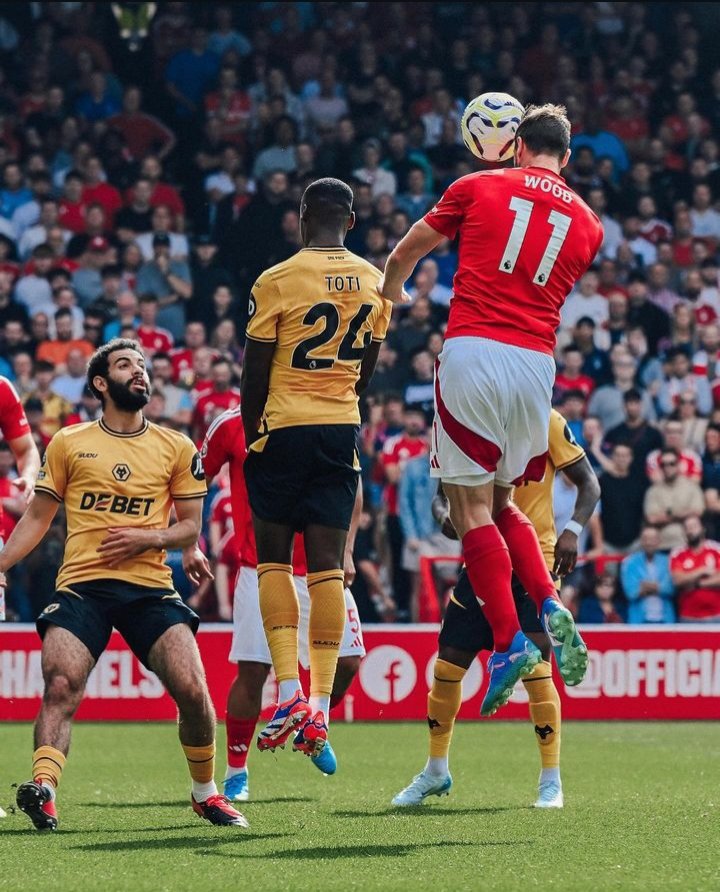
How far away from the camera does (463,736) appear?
12984 millimetres

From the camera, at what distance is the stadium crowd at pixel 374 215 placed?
1664cm

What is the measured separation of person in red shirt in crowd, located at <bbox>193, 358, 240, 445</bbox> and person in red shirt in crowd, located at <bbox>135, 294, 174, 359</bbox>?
1.46 meters

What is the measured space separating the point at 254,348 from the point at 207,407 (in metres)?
9.04

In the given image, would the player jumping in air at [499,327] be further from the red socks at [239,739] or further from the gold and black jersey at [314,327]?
the red socks at [239,739]

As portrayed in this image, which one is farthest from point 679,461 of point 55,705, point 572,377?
point 55,705

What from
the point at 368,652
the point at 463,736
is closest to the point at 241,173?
the point at 368,652

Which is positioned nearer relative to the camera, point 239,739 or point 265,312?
point 265,312

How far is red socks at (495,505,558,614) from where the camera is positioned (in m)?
7.41

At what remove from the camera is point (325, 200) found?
754 cm

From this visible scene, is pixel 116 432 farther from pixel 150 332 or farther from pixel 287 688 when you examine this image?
pixel 150 332

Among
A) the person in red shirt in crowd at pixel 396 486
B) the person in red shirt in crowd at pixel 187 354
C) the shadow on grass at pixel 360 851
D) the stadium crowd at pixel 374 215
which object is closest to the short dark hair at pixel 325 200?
the shadow on grass at pixel 360 851

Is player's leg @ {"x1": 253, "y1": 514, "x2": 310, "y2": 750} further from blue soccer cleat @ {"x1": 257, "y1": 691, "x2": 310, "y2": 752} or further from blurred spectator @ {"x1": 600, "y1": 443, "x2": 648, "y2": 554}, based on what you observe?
blurred spectator @ {"x1": 600, "y1": 443, "x2": 648, "y2": 554}

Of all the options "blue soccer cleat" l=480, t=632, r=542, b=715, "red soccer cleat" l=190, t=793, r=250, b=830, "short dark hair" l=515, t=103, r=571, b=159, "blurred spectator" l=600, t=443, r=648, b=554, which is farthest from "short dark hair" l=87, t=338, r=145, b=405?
"blurred spectator" l=600, t=443, r=648, b=554

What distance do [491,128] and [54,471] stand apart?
255cm
